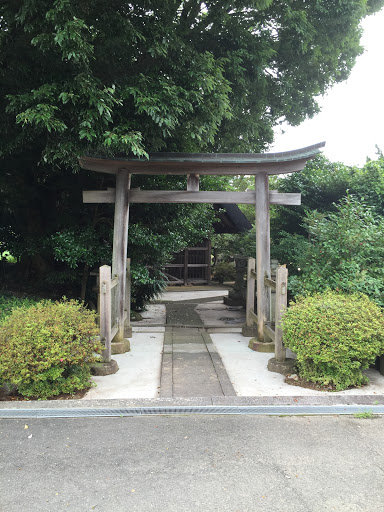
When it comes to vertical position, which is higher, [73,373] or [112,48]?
[112,48]

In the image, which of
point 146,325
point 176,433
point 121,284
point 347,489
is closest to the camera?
point 347,489

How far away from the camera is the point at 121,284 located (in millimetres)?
6270

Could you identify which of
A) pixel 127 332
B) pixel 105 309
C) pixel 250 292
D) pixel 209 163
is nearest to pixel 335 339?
pixel 105 309

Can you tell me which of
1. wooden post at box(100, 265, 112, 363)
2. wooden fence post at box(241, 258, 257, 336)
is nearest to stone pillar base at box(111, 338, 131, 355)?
wooden post at box(100, 265, 112, 363)

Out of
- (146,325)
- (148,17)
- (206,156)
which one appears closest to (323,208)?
(206,156)

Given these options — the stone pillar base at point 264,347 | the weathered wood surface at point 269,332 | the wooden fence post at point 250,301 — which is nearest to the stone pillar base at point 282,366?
the weathered wood surface at point 269,332

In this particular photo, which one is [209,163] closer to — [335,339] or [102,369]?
[335,339]

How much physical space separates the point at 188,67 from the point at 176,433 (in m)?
5.93

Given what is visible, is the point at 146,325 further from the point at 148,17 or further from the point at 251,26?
the point at 251,26

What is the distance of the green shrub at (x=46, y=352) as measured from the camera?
393cm

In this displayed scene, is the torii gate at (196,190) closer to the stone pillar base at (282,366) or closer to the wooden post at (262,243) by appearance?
the wooden post at (262,243)

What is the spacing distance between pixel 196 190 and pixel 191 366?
9.22ft

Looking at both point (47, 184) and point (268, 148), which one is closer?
point (47, 184)

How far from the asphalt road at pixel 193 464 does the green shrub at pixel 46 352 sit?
1.56 feet
